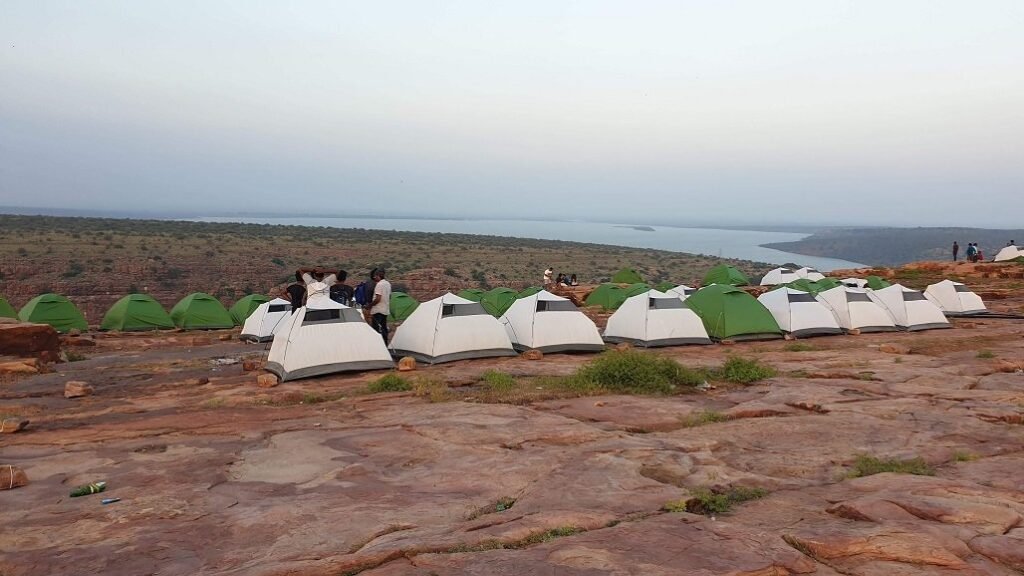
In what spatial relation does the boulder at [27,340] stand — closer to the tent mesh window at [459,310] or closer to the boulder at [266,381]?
the boulder at [266,381]

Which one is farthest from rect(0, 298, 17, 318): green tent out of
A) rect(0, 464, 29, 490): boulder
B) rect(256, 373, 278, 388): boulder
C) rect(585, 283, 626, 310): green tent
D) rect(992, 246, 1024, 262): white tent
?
rect(992, 246, 1024, 262): white tent

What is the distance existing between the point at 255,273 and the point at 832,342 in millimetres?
39163

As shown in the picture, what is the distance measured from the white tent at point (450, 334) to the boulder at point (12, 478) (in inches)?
351

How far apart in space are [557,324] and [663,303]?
12.3ft

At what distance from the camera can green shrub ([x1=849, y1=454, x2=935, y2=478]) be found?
7031 millimetres

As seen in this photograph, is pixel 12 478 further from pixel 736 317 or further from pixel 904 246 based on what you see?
pixel 904 246

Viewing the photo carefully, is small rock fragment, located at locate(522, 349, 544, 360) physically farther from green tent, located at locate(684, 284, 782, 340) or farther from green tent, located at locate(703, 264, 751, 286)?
green tent, located at locate(703, 264, 751, 286)

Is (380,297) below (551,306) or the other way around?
the other way around

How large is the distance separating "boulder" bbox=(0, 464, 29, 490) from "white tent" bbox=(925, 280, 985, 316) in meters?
29.8

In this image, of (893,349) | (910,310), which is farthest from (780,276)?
(893,349)

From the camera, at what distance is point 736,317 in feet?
64.2

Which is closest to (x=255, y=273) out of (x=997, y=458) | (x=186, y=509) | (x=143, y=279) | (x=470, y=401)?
(x=143, y=279)

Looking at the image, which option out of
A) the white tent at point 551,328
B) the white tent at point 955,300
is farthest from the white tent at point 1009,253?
the white tent at point 551,328

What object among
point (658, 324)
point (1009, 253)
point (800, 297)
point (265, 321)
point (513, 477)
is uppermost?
point (1009, 253)
